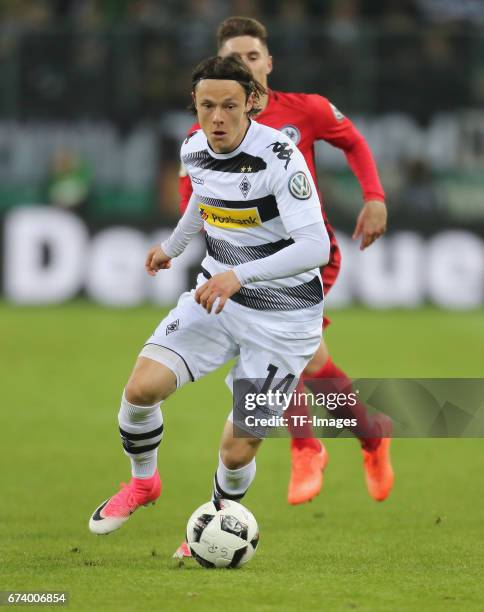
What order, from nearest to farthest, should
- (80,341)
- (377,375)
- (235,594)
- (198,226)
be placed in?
(235,594) < (198,226) < (377,375) < (80,341)

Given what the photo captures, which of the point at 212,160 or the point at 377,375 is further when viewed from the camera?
the point at 377,375

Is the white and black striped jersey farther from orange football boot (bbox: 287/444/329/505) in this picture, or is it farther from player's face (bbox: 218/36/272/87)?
orange football boot (bbox: 287/444/329/505)

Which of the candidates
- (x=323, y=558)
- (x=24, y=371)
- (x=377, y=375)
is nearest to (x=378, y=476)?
(x=323, y=558)

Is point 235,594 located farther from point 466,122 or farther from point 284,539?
point 466,122

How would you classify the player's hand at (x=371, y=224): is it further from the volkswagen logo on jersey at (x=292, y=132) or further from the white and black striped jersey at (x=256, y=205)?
the white and black striped jersey at (x=256, y=205)

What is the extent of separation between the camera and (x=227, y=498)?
6.43 m

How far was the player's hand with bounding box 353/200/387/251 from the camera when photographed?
23.4ft

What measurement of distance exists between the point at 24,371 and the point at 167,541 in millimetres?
6368

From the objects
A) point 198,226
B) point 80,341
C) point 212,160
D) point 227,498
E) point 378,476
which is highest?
point 212,160

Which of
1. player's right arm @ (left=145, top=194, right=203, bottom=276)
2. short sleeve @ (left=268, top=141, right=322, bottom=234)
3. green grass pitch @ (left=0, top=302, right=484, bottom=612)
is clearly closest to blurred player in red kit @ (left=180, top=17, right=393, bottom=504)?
green grass pitch @ (left=0, top=302, right=484, bottom=612)

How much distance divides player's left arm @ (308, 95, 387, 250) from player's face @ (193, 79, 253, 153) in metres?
1.39

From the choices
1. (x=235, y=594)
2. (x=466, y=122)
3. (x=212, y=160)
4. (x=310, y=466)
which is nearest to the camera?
(x=235, y=594)

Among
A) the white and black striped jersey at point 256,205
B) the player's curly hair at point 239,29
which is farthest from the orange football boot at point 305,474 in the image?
the player's curly hair at point 239,29

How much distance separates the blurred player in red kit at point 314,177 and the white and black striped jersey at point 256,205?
31.7 inches
